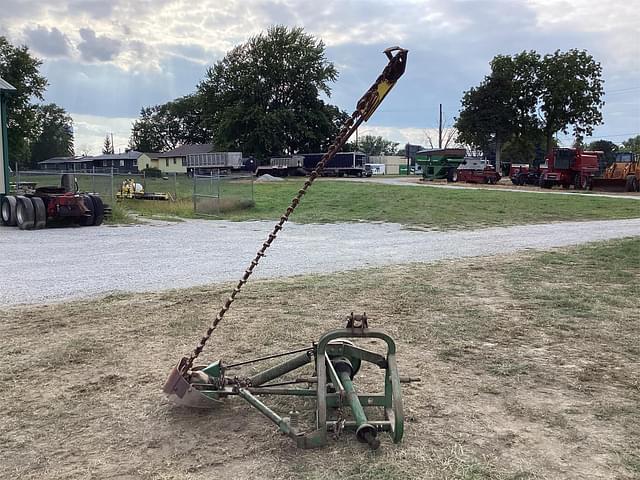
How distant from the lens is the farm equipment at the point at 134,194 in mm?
24109

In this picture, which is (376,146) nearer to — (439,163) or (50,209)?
(439,163)

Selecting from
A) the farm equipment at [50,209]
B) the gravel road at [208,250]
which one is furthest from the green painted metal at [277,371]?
the farm equipment at [50,209]

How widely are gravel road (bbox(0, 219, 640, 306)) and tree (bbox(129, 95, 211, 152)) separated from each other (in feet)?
323

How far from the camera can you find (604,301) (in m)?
6.73

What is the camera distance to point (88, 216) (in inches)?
643

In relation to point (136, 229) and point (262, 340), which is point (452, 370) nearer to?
point (262, 340)

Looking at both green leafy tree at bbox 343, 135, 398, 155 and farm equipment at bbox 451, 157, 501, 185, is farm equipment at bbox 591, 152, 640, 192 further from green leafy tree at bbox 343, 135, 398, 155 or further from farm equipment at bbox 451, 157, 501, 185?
green leafy tree at bbox 343, 135, 398, 155

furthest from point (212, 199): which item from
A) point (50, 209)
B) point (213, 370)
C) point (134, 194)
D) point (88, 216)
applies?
point (213, 370)

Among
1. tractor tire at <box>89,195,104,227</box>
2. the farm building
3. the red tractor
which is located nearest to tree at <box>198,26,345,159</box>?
the red tractor

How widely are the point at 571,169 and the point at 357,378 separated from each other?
34883 millimetres

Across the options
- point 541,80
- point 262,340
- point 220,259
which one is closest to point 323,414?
point 262,340

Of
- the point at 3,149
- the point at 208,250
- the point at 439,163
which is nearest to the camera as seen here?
the point at 208,250

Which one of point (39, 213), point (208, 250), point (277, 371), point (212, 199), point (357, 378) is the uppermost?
point (212, 199)

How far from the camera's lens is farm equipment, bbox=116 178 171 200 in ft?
79.1
